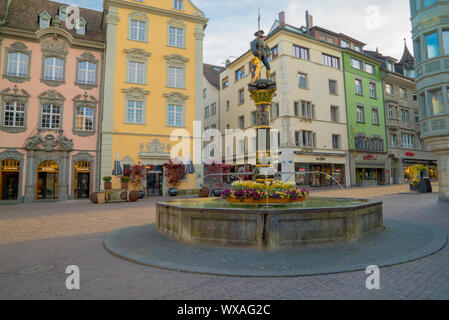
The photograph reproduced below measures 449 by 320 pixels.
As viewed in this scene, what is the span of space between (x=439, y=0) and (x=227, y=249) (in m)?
20.0

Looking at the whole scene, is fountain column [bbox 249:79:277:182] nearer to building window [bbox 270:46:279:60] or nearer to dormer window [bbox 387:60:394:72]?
building window [bbox 270:46:279:60]

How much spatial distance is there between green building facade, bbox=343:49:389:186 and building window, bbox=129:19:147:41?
82.4 feet

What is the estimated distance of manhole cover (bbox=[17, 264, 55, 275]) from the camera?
5.01 m

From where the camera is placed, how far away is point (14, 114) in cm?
2241

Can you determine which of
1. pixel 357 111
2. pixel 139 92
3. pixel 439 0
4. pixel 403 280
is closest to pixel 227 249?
pixel 403 280

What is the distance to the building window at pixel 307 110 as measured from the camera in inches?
1276

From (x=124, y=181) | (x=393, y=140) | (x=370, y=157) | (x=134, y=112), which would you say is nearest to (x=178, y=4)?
(x=134, y=112)

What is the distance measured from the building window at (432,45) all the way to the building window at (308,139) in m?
15.6

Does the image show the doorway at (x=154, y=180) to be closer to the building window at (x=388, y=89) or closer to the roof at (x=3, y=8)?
the roof at (x=3, y=8)

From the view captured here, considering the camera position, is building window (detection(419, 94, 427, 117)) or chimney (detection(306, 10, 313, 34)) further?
chimney (detection(306, 10, 313, 34))

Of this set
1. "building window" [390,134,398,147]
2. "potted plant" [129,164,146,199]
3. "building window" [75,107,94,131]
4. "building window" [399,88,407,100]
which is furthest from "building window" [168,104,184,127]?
"building window" [399,88,407,100]

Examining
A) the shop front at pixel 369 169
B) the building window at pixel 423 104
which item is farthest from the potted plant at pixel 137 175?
the shop front at pixel 369 169

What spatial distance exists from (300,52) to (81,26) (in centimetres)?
2313

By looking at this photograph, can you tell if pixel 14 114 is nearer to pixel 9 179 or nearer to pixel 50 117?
pixel 50 117
